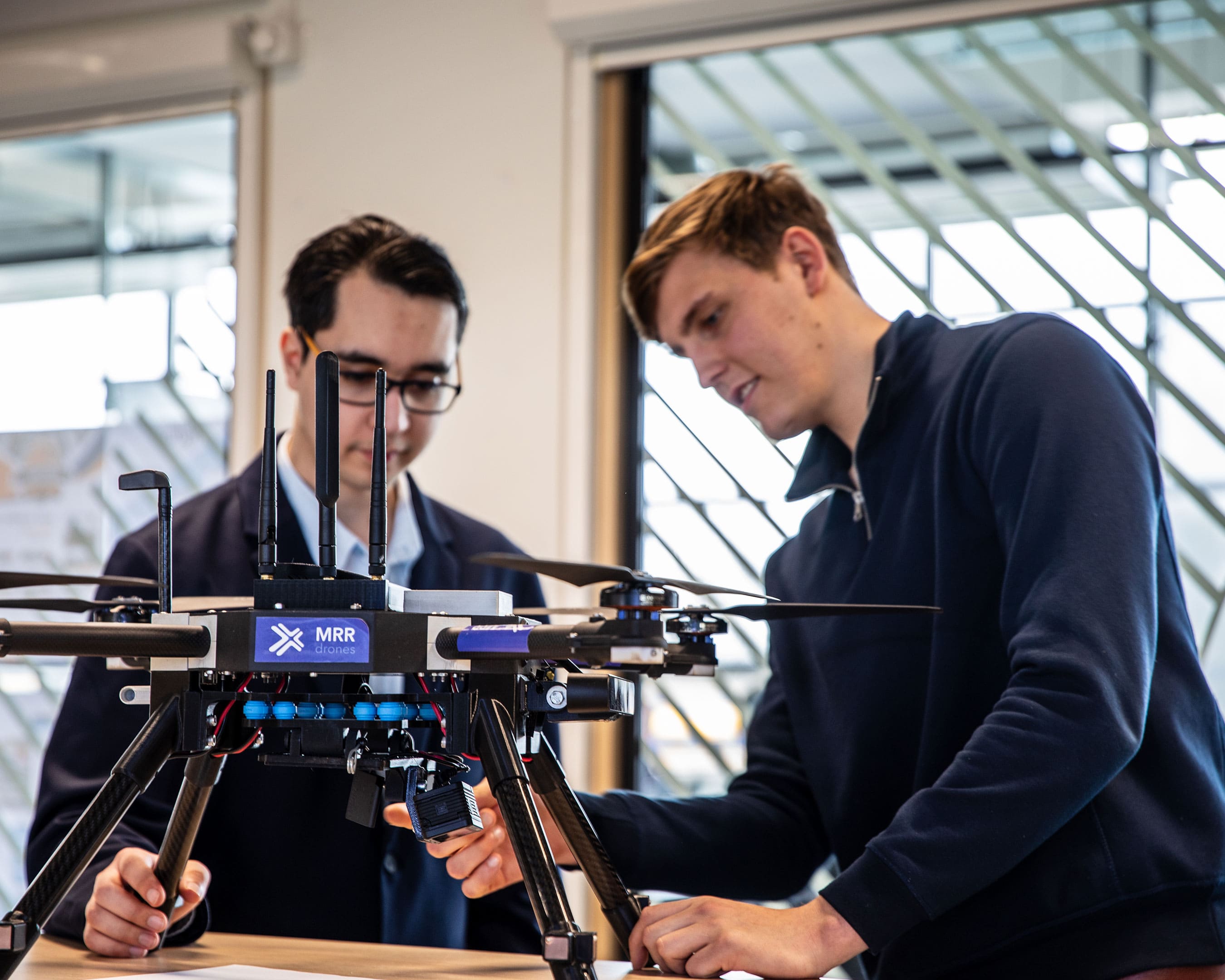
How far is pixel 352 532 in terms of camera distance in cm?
177

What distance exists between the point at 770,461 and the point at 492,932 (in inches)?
50.3

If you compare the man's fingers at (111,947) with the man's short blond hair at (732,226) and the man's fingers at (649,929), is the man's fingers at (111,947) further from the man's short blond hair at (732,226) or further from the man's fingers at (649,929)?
the man's short blond hair at (732,226)

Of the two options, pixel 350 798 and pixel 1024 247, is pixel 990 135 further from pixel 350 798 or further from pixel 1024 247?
pixel 350 798

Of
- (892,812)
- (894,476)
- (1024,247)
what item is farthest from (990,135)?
(892,812)

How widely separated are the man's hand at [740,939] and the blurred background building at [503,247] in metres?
1.32

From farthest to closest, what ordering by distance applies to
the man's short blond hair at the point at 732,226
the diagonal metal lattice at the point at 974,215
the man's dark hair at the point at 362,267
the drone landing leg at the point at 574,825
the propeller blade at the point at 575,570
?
the diagonal metal lattice at the point at 974,215 → the man's dark hair at the point at 362,267 → the man's short blond hair at the point at 732,226 → the drone landing leg at the point at 574,825 → the propeller blade at the point at 575,570

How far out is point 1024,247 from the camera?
251cm

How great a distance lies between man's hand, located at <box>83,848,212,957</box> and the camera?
1243mm

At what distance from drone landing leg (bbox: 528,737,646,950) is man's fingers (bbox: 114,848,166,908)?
16.1 inches

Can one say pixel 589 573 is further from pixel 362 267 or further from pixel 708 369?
pixel 362 267

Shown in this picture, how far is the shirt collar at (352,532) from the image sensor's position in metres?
1.75

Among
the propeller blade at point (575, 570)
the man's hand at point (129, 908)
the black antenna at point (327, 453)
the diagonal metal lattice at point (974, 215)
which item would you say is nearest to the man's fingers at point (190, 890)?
the man's hand at point (129, 908)

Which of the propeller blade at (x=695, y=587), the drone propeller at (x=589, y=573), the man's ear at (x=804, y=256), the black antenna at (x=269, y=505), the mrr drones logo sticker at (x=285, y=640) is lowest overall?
the mrr drones logo sticker at (x=285, y=640)

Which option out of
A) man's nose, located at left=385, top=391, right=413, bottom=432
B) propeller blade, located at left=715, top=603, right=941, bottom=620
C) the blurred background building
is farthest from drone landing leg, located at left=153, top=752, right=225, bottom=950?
the blurred background building
